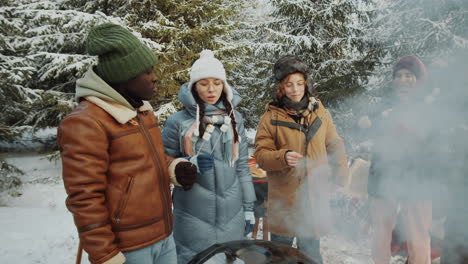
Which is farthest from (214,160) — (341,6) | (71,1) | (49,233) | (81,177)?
(71,1)

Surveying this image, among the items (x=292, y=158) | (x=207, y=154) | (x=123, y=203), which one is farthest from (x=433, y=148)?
(x=123, y=203)

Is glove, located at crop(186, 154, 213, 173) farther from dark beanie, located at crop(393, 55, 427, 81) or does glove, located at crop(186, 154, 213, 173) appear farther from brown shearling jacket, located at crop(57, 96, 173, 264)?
dark beanie, located at crop(393, 55, 427, 81)

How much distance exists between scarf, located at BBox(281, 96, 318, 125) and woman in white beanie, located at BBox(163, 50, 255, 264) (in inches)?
20.6

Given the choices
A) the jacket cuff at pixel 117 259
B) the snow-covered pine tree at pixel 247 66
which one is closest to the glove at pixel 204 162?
the jacket cuff at pixel 117 259

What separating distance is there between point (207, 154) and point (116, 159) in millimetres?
803

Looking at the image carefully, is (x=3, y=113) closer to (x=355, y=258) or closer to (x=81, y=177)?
(x=81, y=177)

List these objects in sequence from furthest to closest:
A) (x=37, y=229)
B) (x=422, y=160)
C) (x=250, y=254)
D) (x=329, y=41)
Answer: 1. (x=329, y=41)
2. (x=37, y=229)
3. (x=422, y=160)
4. (x=250, y=254)

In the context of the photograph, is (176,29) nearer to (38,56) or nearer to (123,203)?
(38,56)

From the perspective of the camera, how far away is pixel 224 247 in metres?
1.75

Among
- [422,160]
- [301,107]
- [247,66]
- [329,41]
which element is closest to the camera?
[301,107]

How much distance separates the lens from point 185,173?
1.94m

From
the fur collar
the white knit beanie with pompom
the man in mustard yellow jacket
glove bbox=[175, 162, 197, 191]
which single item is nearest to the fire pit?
glove bbox=[175, 162, 197, 191]

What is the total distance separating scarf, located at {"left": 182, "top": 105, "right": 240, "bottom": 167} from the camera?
230 cm

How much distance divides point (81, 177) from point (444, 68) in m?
3.46
